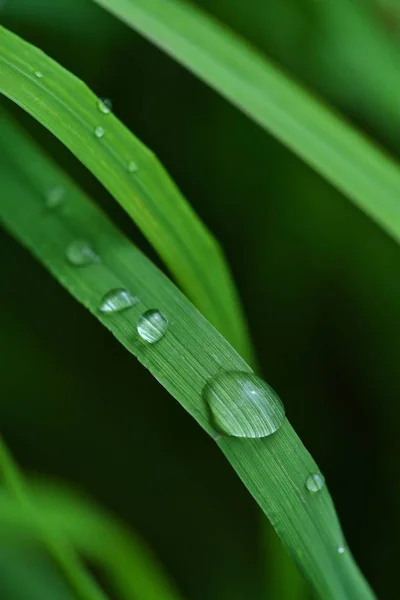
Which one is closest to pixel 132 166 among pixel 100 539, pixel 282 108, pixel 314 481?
pixel 282 108

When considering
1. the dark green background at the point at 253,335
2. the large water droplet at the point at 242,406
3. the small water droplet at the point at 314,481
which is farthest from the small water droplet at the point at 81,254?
the dark green background at the point at 253,335

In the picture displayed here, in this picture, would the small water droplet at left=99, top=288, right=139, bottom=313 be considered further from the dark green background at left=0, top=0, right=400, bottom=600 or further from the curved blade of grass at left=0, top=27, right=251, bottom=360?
the dark green background at left=0, top=0, right=400, bottom=600

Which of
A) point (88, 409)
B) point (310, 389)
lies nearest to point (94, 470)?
point (88, 409)

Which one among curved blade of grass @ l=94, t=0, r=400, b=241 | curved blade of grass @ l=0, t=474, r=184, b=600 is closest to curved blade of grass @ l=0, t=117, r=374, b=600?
curved blade of grass @ l=94, t=0, r=400, b=241

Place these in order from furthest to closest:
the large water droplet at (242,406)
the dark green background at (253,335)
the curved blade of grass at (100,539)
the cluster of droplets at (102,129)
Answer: the dark green background at (253,335) < the curved blade of grass at (100,539) < the cluster of droplets at (102,129) < the large water droplet at (242,406)

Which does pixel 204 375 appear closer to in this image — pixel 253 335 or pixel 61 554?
pixel 61 554

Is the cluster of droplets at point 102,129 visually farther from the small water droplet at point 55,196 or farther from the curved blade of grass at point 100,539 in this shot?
the curved blade of grass at point 100,539

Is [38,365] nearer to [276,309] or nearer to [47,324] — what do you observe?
[47,324]
